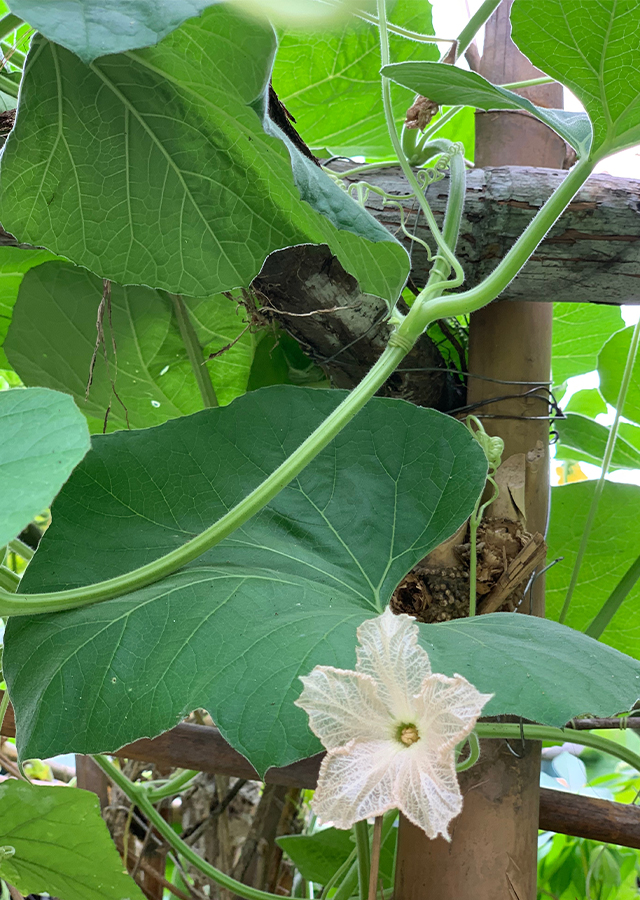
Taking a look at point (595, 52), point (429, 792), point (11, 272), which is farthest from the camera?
point (11, 272)

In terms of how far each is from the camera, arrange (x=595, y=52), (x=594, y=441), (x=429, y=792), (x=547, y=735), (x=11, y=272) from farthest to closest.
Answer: (x=594, y=441) → (x=11, y=272) → (x=547, y=735) → (x=595, y=52) → (x=429, y=792)

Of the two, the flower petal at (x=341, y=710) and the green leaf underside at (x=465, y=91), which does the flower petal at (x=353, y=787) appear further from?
the green leaf underside at (x=465, y=91)

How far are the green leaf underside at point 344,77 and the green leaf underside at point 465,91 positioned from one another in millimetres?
296

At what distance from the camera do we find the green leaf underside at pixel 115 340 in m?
0.81

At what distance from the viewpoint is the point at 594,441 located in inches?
38.7

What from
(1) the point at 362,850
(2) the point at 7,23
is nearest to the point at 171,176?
(2) the point at 7,23

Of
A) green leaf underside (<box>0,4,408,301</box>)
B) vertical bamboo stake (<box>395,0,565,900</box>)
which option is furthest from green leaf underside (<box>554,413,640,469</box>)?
green leaf underside (<box>0,4,408,301</box>)

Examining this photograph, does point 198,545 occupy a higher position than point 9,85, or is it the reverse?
point 9,85

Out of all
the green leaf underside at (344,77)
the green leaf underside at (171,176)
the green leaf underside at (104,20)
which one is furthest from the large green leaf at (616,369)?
the green leaf underside at (104,20)

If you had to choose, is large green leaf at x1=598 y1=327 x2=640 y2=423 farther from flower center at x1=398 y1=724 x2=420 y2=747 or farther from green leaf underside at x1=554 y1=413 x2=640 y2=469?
flower center at x1=398 y1=724 x2=420 y2=747

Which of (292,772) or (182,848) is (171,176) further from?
(182,848)

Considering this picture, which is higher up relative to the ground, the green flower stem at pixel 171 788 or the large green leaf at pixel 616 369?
the large green leaf at pixel 616 369

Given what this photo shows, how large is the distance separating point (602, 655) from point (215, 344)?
0.60 m

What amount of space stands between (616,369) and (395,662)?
797 mm
